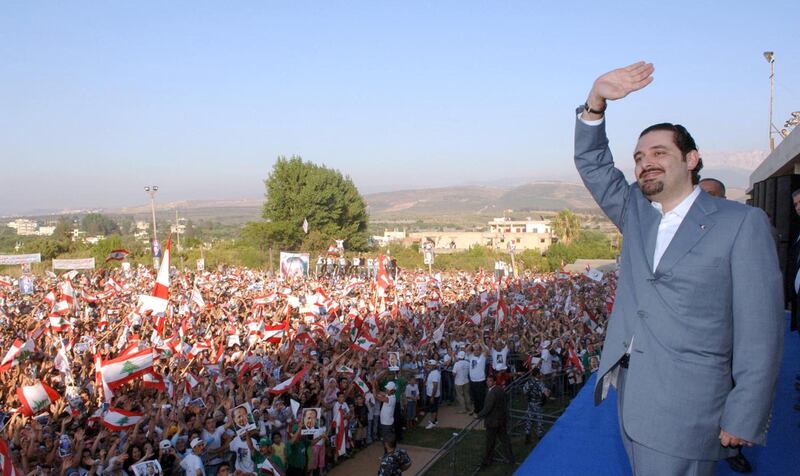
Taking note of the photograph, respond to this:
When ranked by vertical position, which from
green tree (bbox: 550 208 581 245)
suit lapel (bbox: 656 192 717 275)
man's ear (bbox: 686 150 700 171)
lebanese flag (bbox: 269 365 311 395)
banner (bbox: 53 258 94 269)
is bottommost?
green tree (bbox: 550 208 581 245)

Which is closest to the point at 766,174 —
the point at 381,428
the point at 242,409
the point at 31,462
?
the point at 381,428

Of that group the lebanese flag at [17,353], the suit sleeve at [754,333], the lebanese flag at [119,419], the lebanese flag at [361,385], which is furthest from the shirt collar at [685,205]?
the lebanese flag at [17,353]

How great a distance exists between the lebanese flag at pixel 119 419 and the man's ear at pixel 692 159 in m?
7.79

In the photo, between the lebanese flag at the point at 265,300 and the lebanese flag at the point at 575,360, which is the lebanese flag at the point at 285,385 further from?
the lebanese flag at the point at 265,300

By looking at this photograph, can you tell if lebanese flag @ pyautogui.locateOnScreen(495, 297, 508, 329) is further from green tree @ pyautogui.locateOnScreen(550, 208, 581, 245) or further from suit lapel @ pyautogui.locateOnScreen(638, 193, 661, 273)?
green tree @ pyautogui.locateOnScreen(550, 208, 581, 245)

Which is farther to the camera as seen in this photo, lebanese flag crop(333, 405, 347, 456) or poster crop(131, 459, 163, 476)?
lebanese flag crop(333, 405, 347, 456)

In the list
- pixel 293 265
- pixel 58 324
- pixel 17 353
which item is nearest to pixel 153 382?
pixel 17 353

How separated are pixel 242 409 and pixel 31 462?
241 cm

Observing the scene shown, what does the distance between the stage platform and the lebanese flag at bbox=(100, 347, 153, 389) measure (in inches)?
276

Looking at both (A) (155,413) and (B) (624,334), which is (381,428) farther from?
(B) (624,334)

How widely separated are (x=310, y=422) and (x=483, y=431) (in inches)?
167

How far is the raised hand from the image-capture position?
2371 millimetres

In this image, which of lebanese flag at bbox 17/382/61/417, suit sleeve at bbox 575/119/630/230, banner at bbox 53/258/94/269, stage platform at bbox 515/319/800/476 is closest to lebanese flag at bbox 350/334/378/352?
lebanese flag at bbox 17/382/61/417

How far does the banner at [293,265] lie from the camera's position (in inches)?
1283
